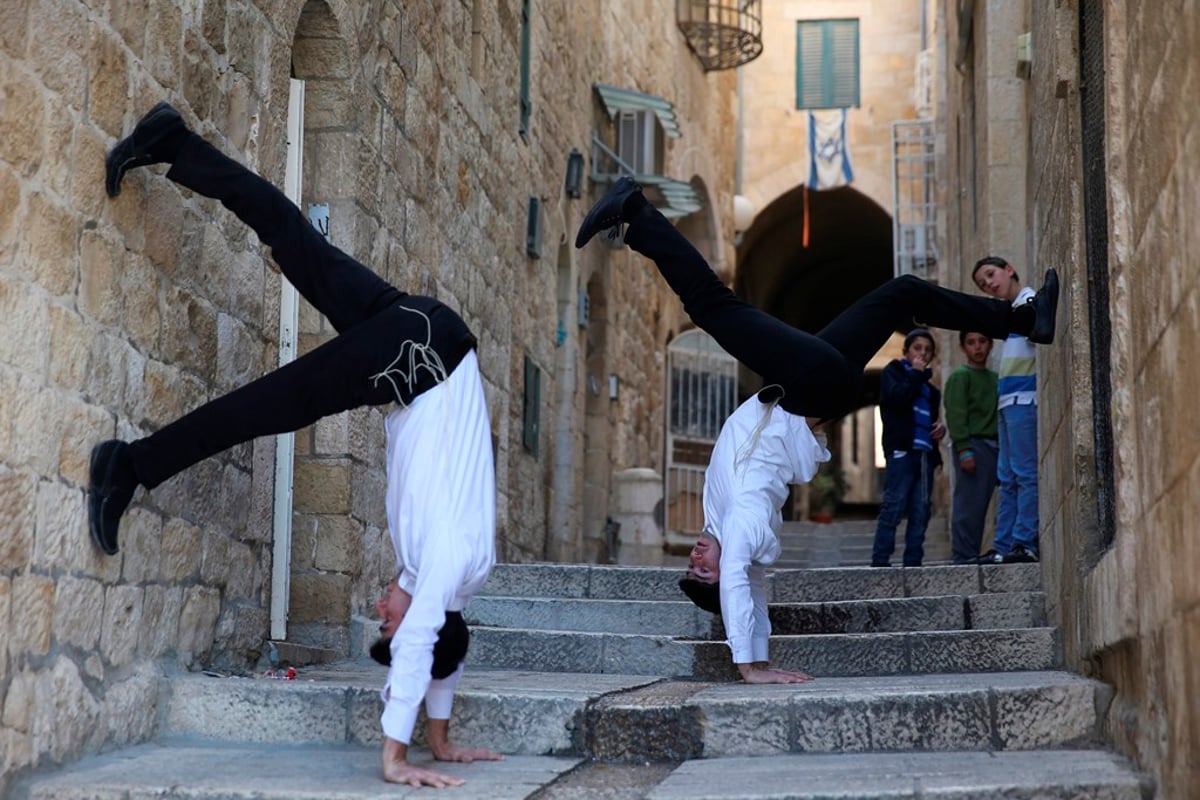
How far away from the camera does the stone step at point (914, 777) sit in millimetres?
3566

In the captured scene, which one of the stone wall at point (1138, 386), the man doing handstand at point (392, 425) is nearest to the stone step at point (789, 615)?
the stone wall at point (1138, 386)

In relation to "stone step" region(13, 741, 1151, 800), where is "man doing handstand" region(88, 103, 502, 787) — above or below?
above

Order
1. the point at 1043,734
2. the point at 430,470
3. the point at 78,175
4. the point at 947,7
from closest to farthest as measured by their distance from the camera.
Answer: the point at 430,470 < the point at 78,175 < the point at 1043,734 < the point at 947,7

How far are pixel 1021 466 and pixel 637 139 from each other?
835 centimetres

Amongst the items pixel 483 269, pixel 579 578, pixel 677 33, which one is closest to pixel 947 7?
pixel 677 33

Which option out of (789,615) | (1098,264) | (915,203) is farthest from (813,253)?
(1098,264)

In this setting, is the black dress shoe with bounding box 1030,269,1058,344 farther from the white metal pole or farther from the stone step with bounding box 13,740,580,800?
the white metal pole

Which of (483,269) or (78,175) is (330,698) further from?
(483,269)

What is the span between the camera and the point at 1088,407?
473 cm

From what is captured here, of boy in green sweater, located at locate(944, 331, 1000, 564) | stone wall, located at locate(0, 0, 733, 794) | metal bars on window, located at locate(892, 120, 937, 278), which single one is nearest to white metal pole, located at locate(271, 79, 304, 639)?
stone wall, located at locate(0, 0, 733, 794)

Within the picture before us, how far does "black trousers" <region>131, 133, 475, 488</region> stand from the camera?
398 centimetres

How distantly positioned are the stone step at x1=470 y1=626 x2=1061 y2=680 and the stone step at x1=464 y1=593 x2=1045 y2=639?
1.05 ft

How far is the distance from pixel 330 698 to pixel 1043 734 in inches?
83.6

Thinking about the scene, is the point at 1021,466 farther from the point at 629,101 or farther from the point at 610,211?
the point at 629,101
